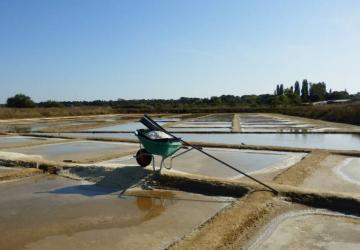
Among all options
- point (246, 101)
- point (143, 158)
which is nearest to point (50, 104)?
point (246, 101)

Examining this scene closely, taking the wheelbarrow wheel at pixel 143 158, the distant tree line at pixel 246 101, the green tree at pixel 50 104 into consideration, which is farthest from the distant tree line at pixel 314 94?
the wheelbarrow wheel at pixel 143 158

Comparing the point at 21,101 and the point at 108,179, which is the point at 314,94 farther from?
the point at 108,179

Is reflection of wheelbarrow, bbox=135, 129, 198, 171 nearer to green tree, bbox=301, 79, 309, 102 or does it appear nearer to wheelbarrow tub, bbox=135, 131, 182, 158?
wheelbarrow tub, bbox=135, 131, 182, 158

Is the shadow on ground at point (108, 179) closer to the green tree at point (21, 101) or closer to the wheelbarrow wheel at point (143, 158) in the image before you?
the wheelbarrow wheel at point (143, 158)

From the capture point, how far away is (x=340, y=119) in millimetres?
32688

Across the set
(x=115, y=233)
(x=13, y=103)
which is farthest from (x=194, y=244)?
(x=13, y=103)

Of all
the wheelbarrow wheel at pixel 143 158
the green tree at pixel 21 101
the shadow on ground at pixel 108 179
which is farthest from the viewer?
the green tree at pixel 21 101

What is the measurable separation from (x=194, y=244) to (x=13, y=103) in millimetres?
62111

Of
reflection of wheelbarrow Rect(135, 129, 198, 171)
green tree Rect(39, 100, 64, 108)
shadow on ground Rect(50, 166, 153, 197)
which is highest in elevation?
green tree Rect(39, 100, 64, 108)

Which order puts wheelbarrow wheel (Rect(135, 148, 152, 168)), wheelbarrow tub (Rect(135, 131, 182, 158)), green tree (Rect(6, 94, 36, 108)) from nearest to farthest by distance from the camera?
wheelbarrow tub (Rect(135, 131, 182, 158)) → wheelbarrow wheel (Rect(135, 148, 152, 168)) → green tree (Rect(6, 94, 36, 108))

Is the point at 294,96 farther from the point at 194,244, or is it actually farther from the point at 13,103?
the point at 194,244

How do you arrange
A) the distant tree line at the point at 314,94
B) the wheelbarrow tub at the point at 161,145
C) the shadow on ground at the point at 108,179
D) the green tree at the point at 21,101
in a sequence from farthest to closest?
the distant tree line at the point at 314,94 < the green tree at the point at 21,101 < the wheelbarrow tub at the point at 161,145 < the shadow on ground at the point at 108,179

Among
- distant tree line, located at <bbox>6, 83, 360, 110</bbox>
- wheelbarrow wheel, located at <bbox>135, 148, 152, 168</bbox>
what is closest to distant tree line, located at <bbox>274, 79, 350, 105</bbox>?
distant tree line, located at <bbox>6, 83, 360, 110</bbox>

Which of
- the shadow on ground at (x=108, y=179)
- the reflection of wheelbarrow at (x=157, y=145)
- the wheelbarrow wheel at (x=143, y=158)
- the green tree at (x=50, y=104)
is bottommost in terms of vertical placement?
the shadow on ground at (x=108, y=179)
